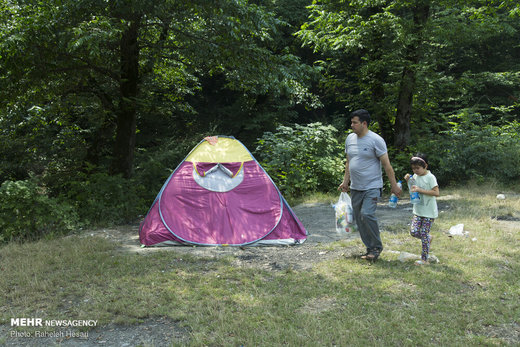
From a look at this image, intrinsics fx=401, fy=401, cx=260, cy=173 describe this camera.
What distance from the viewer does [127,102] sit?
8.50 meters

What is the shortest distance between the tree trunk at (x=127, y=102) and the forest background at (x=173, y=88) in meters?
0.03

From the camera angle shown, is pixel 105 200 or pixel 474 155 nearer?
pixel 105 200

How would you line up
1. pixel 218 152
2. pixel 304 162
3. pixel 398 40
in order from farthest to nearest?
1. pixel 304 162
2. pixel 398 40
3. pixel 218 152

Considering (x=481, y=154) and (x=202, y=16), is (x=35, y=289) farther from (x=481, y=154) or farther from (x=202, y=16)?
(x=481, y=154)

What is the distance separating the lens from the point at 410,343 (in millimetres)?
2748

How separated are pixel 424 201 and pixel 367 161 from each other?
73 cm

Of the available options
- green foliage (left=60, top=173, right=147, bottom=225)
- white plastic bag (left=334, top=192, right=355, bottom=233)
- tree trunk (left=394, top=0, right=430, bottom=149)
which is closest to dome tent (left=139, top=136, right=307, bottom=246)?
white plastic bag (left=334, top=192, right=355, bottom=233)

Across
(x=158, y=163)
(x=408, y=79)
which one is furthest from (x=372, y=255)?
(x=408, y=79)

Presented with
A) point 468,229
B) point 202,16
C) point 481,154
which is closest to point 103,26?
point 202,16

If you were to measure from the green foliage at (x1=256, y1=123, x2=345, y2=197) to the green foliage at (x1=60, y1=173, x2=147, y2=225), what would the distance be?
3532 mm

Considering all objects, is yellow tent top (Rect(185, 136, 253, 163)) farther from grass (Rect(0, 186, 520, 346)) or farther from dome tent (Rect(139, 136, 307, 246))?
grass (Rect(0, 186, 520, 346))

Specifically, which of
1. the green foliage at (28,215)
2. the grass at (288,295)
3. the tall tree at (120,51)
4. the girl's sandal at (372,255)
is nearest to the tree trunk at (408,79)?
the tall tree at (120,51)

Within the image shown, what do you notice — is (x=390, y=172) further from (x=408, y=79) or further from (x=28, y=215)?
(x=408, y=79)

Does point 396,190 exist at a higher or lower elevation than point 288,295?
higher
